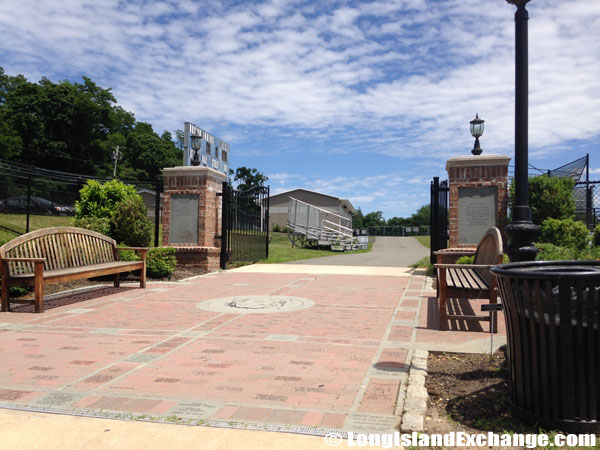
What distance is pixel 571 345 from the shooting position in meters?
2.53

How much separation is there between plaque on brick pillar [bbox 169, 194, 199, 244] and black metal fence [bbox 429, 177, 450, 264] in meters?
6.07

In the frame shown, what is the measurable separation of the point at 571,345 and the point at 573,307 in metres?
0.21

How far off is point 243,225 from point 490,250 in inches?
343

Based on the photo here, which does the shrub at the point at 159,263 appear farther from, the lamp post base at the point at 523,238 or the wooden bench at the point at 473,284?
the lamp post base at the point at 523,238

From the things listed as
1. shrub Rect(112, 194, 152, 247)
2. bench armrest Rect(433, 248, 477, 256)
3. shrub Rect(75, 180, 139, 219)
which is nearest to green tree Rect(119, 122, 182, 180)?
shrub Rect(75, 180, 139, 219)

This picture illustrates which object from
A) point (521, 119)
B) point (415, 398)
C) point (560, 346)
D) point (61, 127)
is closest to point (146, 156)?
point (61, 127)

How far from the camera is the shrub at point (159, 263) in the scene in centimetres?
1006

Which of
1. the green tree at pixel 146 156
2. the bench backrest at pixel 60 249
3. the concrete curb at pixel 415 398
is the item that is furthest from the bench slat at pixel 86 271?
the green tree at pixel 146 156

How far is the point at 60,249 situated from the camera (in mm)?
7453

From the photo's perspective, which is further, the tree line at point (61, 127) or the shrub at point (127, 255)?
the tree line at point (61, 127)

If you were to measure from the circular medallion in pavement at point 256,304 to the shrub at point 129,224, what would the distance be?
3.51 meters

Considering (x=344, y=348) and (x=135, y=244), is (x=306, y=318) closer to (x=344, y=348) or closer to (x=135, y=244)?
(x=344, y=348)

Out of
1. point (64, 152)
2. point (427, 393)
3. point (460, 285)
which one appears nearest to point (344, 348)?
point (427, 393)

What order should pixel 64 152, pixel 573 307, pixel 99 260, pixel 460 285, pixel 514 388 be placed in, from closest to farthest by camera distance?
pixel 573 307
pixel 514 388
pixel 460 285
pixel 99 260
pixel 64 152
